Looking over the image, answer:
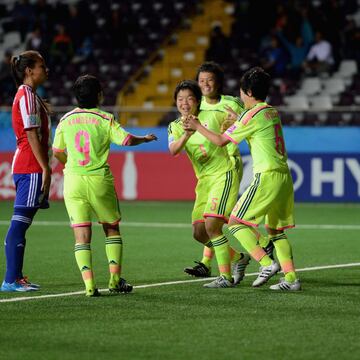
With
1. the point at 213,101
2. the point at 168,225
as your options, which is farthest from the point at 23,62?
the point at 168,225

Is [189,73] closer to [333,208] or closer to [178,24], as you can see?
[178,24]

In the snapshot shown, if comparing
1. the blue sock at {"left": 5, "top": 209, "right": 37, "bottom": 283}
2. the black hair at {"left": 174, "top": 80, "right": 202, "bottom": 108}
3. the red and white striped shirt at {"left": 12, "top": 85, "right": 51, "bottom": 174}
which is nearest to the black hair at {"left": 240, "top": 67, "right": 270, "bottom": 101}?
the black hair at {"left": 174, "top": 80, "right": 202, "bottom": 108}

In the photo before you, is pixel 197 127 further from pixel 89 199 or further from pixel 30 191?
pixel 30 191

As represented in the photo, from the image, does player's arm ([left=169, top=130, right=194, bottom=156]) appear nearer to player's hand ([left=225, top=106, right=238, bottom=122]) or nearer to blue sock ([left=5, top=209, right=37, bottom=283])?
player's hand ([left=225, top=106, right=238, bottom=122])

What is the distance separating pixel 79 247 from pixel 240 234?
145 cm

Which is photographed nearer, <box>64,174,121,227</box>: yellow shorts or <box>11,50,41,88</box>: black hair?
<box>64,174,121,227</box>: yellow shorts

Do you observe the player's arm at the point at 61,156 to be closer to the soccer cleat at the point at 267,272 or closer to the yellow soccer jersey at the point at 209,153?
the yellow soccer jersey at the point at 209,153

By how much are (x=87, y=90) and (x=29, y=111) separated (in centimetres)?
66

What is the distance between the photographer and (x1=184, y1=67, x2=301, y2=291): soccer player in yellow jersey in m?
9.24

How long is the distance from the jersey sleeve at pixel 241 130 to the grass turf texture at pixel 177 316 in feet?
4.54

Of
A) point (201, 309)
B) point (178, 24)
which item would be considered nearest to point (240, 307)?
point (201, 309)

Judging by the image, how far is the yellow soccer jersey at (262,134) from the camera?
9.20m

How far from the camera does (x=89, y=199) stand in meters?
9.17

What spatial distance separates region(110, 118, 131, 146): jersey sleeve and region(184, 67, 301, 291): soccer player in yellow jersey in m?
0.75
